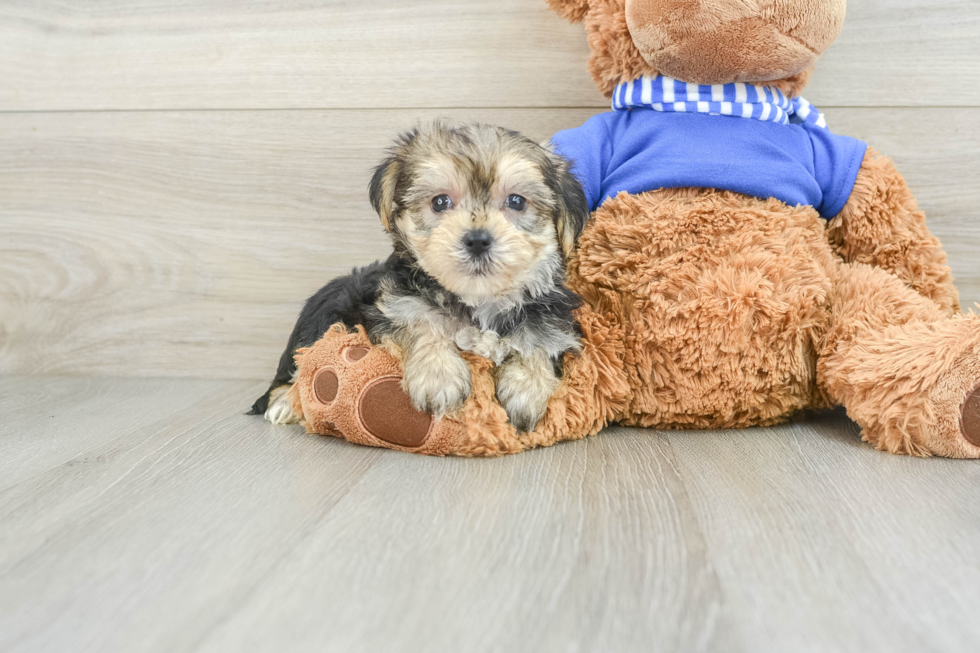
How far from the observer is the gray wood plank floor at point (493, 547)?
928 millimetres

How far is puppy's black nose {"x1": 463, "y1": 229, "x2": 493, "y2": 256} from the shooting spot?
1.49 metres

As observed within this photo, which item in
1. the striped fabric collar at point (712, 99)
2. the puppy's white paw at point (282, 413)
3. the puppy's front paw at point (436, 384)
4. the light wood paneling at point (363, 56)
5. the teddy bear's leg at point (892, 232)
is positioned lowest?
the puppy's white paw at point (282, 413)

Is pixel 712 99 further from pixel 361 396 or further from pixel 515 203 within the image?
pixel 361 396

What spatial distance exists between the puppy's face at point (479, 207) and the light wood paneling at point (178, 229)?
2.62 feet

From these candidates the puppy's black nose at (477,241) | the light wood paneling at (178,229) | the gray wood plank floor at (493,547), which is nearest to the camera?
the gray wood plank floor at (493,547)

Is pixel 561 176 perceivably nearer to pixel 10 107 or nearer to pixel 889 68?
pixel 889 68

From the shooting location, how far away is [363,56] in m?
2.46

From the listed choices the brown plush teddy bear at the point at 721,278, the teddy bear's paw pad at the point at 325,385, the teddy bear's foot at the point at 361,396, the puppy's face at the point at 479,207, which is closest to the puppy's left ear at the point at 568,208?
the puppy's face at the point at 479,207

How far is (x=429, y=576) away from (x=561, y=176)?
1008mm

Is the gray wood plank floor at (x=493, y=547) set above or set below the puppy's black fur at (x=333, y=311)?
below

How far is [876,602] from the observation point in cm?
98

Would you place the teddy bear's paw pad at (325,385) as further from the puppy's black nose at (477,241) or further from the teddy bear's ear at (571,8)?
the teddy bear's ear at (571,8)

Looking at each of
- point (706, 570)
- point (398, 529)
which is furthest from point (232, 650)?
point (706, 570)

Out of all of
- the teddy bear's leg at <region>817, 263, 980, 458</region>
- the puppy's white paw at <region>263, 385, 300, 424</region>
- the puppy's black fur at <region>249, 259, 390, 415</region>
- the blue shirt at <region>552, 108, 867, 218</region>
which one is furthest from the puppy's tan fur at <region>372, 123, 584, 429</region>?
the teddy bear's leg at <region>817, 263, 980, 458</region>
